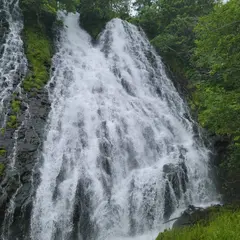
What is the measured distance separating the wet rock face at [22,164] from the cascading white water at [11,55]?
0.91 meters

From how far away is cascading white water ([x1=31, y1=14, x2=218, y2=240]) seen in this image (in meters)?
9.29

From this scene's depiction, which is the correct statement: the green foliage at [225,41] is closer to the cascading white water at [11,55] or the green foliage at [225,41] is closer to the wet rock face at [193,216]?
the wet rock face at [193,216]

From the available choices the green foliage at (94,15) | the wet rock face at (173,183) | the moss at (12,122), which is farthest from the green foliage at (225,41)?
the green foliage at (94,15)

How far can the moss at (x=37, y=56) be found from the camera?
14.1m

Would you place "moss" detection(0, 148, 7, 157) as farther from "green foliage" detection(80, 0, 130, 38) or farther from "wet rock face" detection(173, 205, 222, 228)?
"green foliage" detection(80, 0, 130, 38)

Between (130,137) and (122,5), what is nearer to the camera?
(130,137)

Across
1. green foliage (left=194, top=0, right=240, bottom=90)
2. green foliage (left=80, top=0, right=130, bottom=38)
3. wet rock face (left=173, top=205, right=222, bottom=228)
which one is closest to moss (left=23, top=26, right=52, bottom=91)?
green foliage (left=80, top=0, right=130, bottom=38)

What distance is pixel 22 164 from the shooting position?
9.89 metres

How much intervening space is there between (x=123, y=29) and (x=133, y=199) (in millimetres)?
15169

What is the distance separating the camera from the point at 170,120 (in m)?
14.2

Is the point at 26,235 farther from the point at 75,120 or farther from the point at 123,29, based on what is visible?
the point at 123,29

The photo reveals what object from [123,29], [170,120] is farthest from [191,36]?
[170,120]

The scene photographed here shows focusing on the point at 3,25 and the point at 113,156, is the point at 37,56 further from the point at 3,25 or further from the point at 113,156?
the point at 113,156

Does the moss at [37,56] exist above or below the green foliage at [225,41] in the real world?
above
